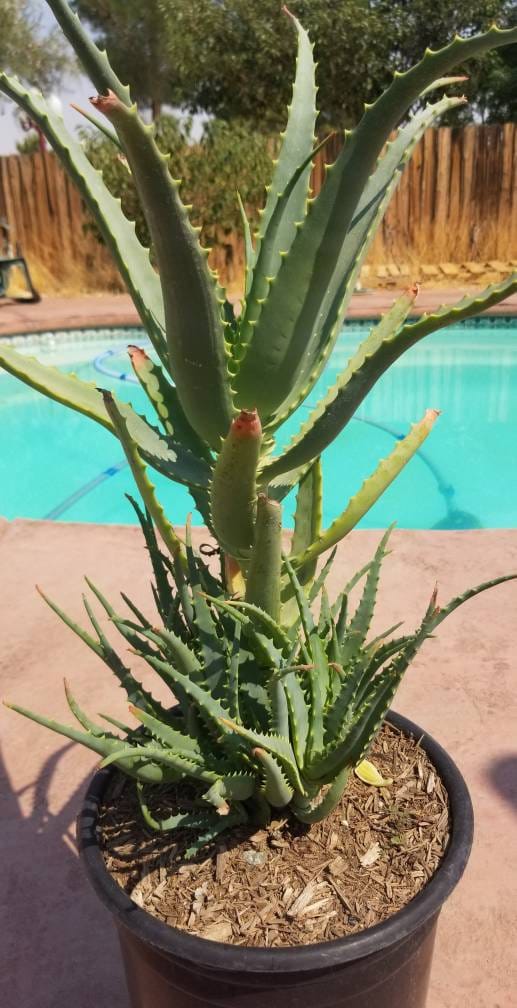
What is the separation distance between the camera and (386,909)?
1145 millimetres

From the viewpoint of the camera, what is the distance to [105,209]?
3.25ft

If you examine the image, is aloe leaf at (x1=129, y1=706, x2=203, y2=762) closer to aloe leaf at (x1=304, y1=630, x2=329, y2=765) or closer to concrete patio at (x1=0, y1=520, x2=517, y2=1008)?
aloe leaf at (x1=304, y1=630, x2=329, y2=765)

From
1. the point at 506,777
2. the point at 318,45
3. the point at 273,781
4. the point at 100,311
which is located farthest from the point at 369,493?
the point at 318,45

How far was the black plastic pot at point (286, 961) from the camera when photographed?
1.02 m

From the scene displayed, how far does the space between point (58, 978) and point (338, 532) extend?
1.18 m

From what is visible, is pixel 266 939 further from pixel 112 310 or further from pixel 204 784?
pixel 112 310

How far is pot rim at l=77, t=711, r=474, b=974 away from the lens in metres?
1.01

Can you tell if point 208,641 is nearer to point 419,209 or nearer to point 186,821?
point 186,821

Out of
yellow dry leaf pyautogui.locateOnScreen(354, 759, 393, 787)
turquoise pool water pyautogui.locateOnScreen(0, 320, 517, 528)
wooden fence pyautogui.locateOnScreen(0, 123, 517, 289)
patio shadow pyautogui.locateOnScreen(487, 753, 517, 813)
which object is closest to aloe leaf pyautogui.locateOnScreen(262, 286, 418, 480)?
yellow dry leaf pyautogui.locateOnScreen(354, 759, 393, 787)

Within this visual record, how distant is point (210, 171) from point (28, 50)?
21.1 m

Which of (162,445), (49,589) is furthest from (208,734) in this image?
(49,589)

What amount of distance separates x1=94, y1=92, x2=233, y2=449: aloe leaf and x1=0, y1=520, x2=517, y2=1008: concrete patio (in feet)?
4.15

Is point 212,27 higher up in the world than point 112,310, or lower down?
higher up

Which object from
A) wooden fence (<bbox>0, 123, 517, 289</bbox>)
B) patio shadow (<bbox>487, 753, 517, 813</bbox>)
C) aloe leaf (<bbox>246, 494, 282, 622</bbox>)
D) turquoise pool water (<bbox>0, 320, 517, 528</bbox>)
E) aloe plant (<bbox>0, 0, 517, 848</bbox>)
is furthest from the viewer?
wooden fence (<bbox>0, 123, 517, 289</bbox>)
